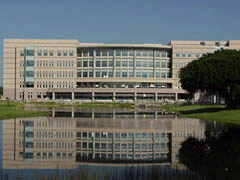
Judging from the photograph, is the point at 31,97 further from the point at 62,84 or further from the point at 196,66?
the point at 196,66

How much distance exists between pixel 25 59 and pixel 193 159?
132 meters

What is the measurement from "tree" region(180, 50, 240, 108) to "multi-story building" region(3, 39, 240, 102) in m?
76.2

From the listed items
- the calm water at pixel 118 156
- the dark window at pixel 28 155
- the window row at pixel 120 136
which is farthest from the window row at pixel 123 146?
the dark window at pixel 28 155

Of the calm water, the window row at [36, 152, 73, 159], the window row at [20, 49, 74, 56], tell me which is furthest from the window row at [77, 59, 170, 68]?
the window row at [36, 152, 73, 159]

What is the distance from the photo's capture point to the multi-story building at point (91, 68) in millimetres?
142125

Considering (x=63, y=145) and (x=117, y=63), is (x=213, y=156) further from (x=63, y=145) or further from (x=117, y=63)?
(x=117, y=63)

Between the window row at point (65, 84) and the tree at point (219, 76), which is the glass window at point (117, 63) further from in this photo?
the tree at point (219, 76)

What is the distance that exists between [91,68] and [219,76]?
9235 centimetres

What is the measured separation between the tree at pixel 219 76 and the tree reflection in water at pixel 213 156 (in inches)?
1211

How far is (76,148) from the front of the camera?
22703 millimetres

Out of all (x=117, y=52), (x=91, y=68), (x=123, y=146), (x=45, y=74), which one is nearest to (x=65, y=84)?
(x=45, y=74)

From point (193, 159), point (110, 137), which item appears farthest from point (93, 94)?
point (193, 159)

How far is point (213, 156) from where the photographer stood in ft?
65.5

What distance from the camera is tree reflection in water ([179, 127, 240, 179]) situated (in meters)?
16.2
